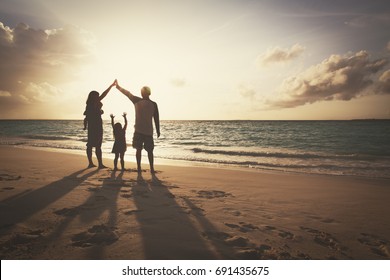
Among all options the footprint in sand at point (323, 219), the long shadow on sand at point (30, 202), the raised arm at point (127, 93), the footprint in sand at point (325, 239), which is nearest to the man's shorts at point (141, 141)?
the raised arm at point (127, 93)

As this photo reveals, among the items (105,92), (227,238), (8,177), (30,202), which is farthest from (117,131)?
(227,238)

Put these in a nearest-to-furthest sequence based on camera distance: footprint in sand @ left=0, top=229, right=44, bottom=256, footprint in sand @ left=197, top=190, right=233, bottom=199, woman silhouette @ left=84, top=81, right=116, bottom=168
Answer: footprint in sand @ left=0, top=229, right=44, bottom=256 → footprint in sand @ left=197, top=190, right=233, bottom=199 → woman silhouette @ left=84, top=81, right=116, bottom=168

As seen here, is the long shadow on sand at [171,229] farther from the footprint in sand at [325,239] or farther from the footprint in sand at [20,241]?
the footprint in sand at [325,239]

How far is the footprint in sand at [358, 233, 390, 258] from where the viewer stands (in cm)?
260

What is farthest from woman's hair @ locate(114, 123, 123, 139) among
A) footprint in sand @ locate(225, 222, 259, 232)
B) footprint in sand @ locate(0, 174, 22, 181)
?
footprint in sand @ locate(225, 222, 259, 232)

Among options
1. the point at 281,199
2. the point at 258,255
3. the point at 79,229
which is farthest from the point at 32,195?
the point at 281,199

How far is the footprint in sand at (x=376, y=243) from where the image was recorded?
260 cm

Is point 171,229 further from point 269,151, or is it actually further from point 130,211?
point 269,151

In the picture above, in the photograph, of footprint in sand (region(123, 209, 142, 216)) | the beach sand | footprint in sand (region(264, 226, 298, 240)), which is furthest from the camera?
footprint in sand (region(123, 209, 142, 216))

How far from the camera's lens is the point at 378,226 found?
337 cm

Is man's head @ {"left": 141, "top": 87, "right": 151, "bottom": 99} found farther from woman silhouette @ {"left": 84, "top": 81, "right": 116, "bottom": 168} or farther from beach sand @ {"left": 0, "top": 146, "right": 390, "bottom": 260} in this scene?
beach sand @ {"left": 0, "top": 146, "right": 390, "bottom": 260}

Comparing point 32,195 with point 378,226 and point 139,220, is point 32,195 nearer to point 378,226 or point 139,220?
point 139,220

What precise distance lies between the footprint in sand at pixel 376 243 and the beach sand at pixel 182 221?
1 cm
